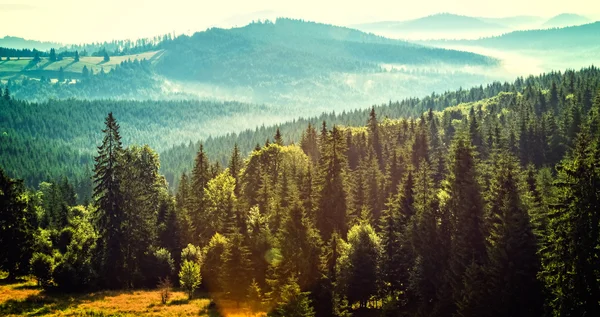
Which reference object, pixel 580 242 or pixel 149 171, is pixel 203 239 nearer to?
pixel 149 171

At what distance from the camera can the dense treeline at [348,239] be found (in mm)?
37812

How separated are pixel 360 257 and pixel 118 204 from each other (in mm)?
32780

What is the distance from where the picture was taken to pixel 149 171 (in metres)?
84.2

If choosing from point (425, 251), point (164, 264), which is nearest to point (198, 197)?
point (164, 264)

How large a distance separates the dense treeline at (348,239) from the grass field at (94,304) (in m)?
2.21

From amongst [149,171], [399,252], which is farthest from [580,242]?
[149,171]

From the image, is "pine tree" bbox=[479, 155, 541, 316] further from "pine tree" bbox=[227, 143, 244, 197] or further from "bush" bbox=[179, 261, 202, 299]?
"pine tree" bbox=[227, 143, 244, 197]

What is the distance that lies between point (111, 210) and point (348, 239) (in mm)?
31620

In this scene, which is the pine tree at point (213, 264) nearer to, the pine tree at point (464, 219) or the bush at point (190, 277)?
the bush at point (190, 277)

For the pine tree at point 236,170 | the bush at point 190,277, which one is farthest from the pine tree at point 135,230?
the pine tree at point 236,170

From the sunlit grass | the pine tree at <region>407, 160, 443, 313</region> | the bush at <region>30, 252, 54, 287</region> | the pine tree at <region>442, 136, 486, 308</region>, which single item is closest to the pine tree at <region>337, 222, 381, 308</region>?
the pine tree at <region>407, 160, 443, 313</region>

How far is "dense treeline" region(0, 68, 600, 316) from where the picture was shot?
37812 mm

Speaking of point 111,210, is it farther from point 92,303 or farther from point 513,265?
point 513,265

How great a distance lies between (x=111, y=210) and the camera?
6519cm
